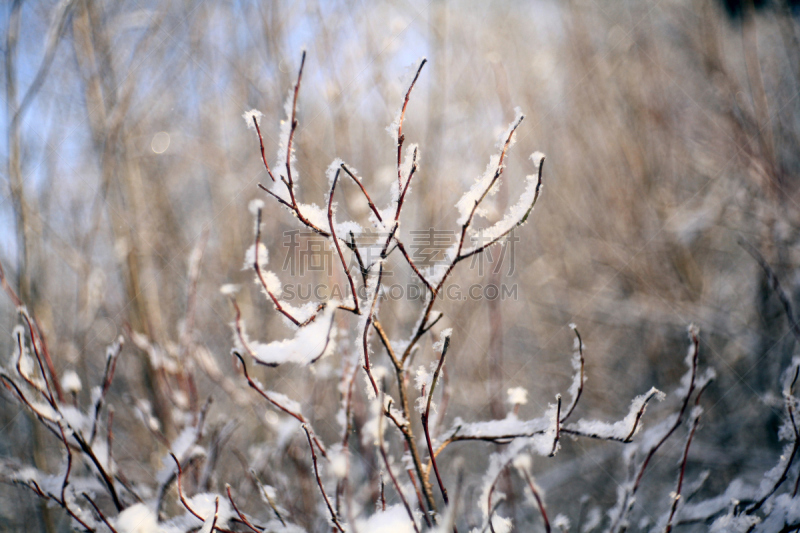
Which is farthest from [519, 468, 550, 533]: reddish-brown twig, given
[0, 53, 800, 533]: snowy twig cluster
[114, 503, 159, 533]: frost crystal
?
[114, 503, 159, 533]: frost crystal

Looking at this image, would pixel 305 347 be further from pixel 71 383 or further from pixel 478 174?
pixel 478 174

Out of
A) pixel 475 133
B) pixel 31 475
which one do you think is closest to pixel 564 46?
pixel 475 133

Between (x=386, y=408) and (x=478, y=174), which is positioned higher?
(x=478, y=174)

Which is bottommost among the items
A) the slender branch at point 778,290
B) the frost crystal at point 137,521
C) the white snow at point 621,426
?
the frost crystal at point 137,521

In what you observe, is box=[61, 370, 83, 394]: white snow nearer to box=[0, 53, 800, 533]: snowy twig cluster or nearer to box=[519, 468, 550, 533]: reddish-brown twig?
box=[0, 53, 800, 533]: snowy twig cluster

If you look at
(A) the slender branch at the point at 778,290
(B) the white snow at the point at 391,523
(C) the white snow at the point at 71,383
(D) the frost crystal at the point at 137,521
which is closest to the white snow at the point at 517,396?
(B) the white snow at the point at 391,523

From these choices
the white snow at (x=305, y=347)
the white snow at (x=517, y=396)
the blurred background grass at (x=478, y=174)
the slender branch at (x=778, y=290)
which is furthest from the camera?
the blurred background grass at (x=478, y=174)

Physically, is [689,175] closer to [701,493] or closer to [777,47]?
[777,47]

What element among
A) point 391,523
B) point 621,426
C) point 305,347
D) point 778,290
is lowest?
point 391,523

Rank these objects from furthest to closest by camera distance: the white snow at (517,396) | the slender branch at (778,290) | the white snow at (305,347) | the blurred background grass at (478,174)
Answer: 1. the blurred background grass at (478,174)
2. the slender branch at (778,290)
3. the white snow at (517,396)
4. the white snow at (305,347)

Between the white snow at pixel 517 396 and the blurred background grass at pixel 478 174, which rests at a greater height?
the blurred background grass at pixel 478 174

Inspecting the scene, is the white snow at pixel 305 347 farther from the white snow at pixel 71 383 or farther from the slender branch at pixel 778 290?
the slender branch at pixel 778 290

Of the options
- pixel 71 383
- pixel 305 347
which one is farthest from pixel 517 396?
pixel 71 383

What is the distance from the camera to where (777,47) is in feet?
8.98
